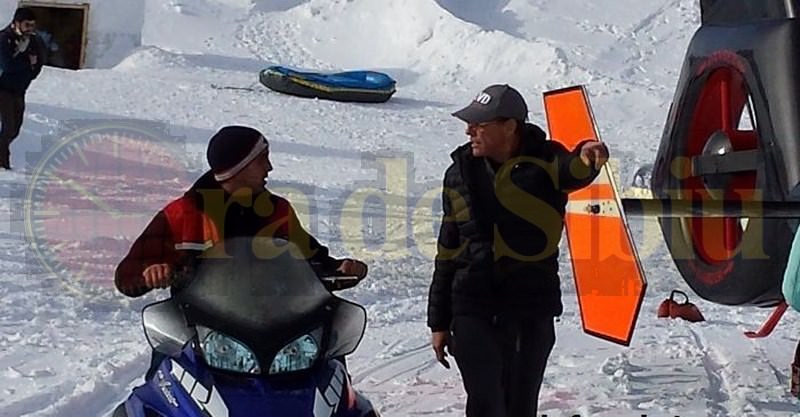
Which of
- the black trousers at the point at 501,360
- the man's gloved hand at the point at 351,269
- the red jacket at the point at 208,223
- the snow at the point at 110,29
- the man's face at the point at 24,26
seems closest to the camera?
the man's gloved hand at the point at 351,269

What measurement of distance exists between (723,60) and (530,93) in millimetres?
16736

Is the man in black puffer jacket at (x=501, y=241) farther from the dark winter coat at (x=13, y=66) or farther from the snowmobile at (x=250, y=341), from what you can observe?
the dark winter coat at (x=13, y=66)

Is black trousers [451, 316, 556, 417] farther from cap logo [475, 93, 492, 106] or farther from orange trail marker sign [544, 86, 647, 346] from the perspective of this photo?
cap logo [475, 93, 492, 106]

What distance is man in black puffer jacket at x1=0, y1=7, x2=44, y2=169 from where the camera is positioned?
11.2 meters

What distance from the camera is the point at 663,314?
6125mm

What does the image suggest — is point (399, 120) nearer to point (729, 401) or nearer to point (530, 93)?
point (530, 93)

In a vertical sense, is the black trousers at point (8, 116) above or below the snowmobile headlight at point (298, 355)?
above

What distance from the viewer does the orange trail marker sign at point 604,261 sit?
15.8ft

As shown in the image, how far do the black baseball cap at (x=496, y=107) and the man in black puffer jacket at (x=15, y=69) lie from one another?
8085 millimetres

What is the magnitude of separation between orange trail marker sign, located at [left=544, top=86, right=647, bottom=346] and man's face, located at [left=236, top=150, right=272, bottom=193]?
1.57 metres

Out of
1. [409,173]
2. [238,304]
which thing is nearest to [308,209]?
[409,173]

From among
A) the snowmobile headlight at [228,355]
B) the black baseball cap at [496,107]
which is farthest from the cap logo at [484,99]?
the snowmobile headlight at [228,355]

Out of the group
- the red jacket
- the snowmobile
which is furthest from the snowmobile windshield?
the red jacket

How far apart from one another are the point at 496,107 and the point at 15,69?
8.23 metres
